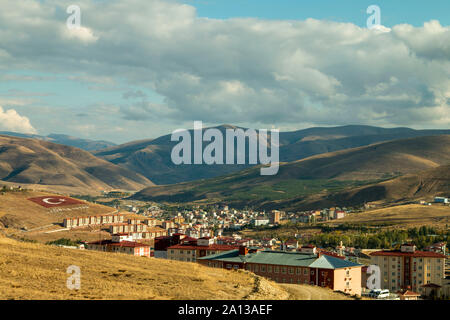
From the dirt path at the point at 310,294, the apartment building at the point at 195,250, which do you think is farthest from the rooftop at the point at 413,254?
the dirt path at the point at 310,294

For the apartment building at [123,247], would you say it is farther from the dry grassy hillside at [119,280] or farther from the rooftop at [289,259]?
the dry grassy hillside at [119,280]

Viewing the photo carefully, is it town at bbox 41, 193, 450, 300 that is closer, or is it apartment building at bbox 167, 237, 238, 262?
town at bbox 41, 193, 450, 300

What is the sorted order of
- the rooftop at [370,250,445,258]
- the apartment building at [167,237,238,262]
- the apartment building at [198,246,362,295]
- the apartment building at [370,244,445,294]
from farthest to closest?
the rooftop at [370,250,445,258]
the apartment building at [370,244,445,294]
the apartment building at [167,237,238,262]
the apartment building at [198,246,362,295]

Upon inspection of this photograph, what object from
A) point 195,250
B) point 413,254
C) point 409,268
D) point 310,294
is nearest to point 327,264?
point 310,294

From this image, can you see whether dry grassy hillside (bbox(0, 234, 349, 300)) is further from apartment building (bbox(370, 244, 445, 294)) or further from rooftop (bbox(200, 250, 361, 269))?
apartment building (bbox(370, 244, 445, 294))

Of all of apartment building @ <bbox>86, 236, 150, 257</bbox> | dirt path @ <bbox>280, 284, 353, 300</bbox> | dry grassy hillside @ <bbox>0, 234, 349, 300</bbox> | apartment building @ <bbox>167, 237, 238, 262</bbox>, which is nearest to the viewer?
dry grassy hillside @ <bbox>0, 234, 349, 300</bbox>

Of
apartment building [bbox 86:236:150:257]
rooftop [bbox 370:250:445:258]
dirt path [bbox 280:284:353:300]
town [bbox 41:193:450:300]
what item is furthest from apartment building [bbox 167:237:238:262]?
dirt path [bbox 280:284:353:300]
